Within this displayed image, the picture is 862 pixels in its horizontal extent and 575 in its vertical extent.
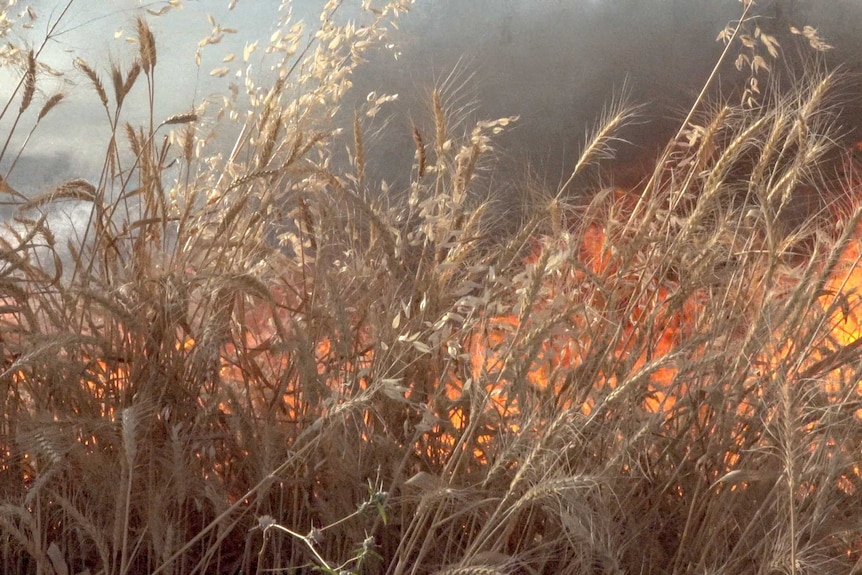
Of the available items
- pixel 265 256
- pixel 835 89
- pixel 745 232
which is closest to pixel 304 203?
pixel 265 256

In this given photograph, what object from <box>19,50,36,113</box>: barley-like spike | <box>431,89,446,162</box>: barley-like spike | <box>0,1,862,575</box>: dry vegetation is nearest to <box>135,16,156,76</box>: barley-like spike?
<box>0,1,862,575</box>: dry vegetation

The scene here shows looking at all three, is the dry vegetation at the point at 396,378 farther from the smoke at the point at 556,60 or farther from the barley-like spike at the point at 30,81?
the smoke at the point at 556,60

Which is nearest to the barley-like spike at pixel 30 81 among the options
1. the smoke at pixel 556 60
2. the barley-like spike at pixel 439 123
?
the barley-like spike at pixel 439 123

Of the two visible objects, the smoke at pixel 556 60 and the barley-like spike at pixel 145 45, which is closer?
the barley-like spike at pixel 145 45

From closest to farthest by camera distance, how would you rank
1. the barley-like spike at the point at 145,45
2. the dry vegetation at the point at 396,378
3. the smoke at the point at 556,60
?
the dry vegetation at the point at 396,378, the barley-like spike at the point at 145,45, the smoke at the point at 556,60

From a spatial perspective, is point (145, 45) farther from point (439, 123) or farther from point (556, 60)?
point (556, 60)

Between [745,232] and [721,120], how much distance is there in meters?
0.21

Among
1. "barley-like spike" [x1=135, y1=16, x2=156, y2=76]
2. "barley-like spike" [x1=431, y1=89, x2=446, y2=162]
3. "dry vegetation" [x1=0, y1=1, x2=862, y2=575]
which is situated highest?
"barley-like spike" [x1=135, y1=16, x2=156, y2=76]

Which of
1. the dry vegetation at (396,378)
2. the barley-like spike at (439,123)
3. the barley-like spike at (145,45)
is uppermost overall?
the barley-like spike at (145,45)

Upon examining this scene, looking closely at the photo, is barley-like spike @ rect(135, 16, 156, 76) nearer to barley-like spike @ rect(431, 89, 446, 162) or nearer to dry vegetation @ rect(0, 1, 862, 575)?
dry vegetation @ rect(0, 1, 862, 575)

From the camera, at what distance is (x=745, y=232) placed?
1.22 m

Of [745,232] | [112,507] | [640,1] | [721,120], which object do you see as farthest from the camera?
[640,1]

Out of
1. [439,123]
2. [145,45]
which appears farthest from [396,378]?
[145,45]

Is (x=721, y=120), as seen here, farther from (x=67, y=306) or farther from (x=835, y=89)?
(x=835, y=89)
